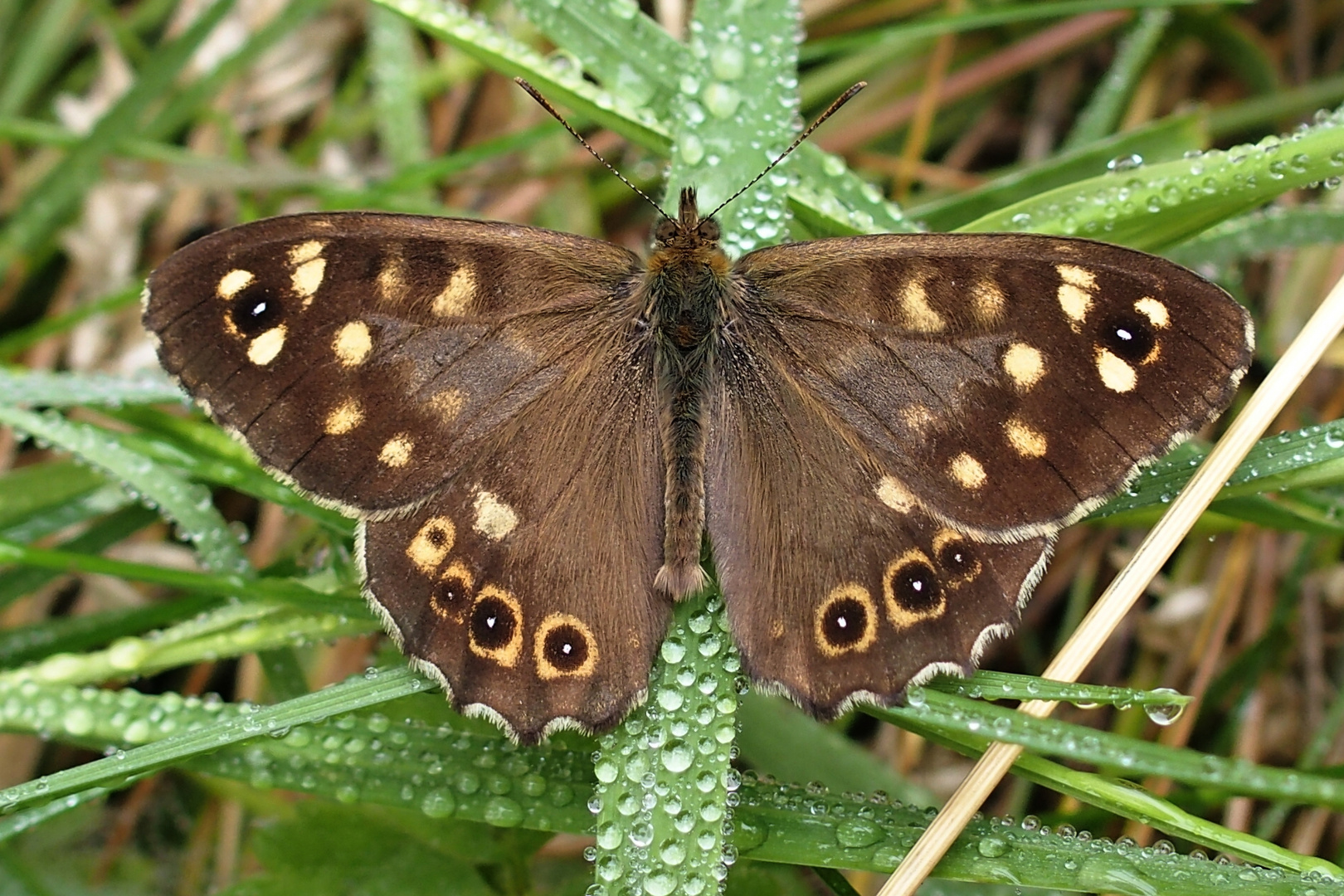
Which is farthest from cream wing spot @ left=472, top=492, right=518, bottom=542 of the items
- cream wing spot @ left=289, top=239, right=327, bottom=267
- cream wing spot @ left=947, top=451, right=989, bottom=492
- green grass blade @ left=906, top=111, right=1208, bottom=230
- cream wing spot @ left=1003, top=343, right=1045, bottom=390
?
green grass blade @ left=906, top=111, right=1208, bottom=230

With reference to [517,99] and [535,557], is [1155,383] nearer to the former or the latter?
[535,557]

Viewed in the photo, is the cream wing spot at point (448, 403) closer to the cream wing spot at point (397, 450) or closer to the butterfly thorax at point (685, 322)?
the cream wing spot at point (397, 450)

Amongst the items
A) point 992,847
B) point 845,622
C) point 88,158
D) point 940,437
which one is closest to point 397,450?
point 845,622

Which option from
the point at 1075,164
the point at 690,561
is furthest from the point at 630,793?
the point at 1075,164

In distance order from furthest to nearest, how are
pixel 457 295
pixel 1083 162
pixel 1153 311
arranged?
pixel 1083 162, pixel 457 295, pixel 1153 311

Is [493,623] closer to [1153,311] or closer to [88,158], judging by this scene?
[1153,311]

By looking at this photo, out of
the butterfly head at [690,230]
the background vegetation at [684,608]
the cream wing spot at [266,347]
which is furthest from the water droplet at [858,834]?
the cream wing spot at [266,347]
